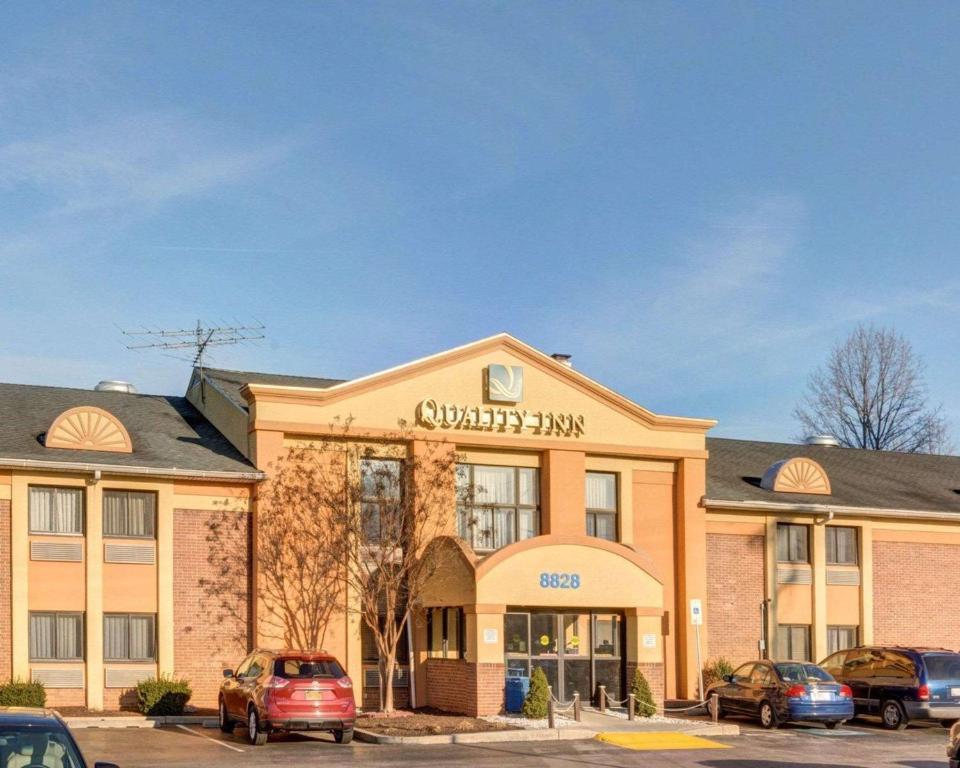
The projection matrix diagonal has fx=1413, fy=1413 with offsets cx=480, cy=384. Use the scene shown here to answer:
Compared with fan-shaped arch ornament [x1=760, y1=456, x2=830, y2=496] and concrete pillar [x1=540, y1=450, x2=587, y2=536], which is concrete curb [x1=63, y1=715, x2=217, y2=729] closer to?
concrete pillar [x1=540, y1=450, x2=587, y2=536]

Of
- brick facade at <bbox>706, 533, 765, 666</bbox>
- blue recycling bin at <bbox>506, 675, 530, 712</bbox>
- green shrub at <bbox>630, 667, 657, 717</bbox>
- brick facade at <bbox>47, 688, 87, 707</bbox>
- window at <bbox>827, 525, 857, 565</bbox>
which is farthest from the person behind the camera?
window at <bbox>827, 525, 857, 565</bbox>

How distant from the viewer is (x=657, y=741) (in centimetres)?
2653

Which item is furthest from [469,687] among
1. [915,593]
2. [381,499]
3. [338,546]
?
[915,593]

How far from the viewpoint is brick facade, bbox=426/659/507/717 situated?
29.0 meters

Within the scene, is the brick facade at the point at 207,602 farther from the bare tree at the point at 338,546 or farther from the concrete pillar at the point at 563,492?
the concrete pillar at the point at 563,492

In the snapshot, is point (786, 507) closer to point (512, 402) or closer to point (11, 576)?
point (512, 402)

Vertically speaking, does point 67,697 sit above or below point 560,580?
below

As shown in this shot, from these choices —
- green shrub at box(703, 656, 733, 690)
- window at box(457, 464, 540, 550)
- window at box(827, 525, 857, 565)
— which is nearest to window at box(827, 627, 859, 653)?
window at box(827, 525, 857, 565)

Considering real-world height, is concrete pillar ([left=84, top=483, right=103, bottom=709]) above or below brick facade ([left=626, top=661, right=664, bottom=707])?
above

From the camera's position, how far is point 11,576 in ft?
94.1

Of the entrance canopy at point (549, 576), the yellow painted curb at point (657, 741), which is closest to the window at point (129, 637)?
the entrance canopy at point (549, 576)

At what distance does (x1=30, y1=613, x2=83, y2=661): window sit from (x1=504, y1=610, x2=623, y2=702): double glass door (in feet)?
29.7

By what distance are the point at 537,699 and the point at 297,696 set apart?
6.00m

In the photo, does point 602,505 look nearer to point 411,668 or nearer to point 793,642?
point 411,668
